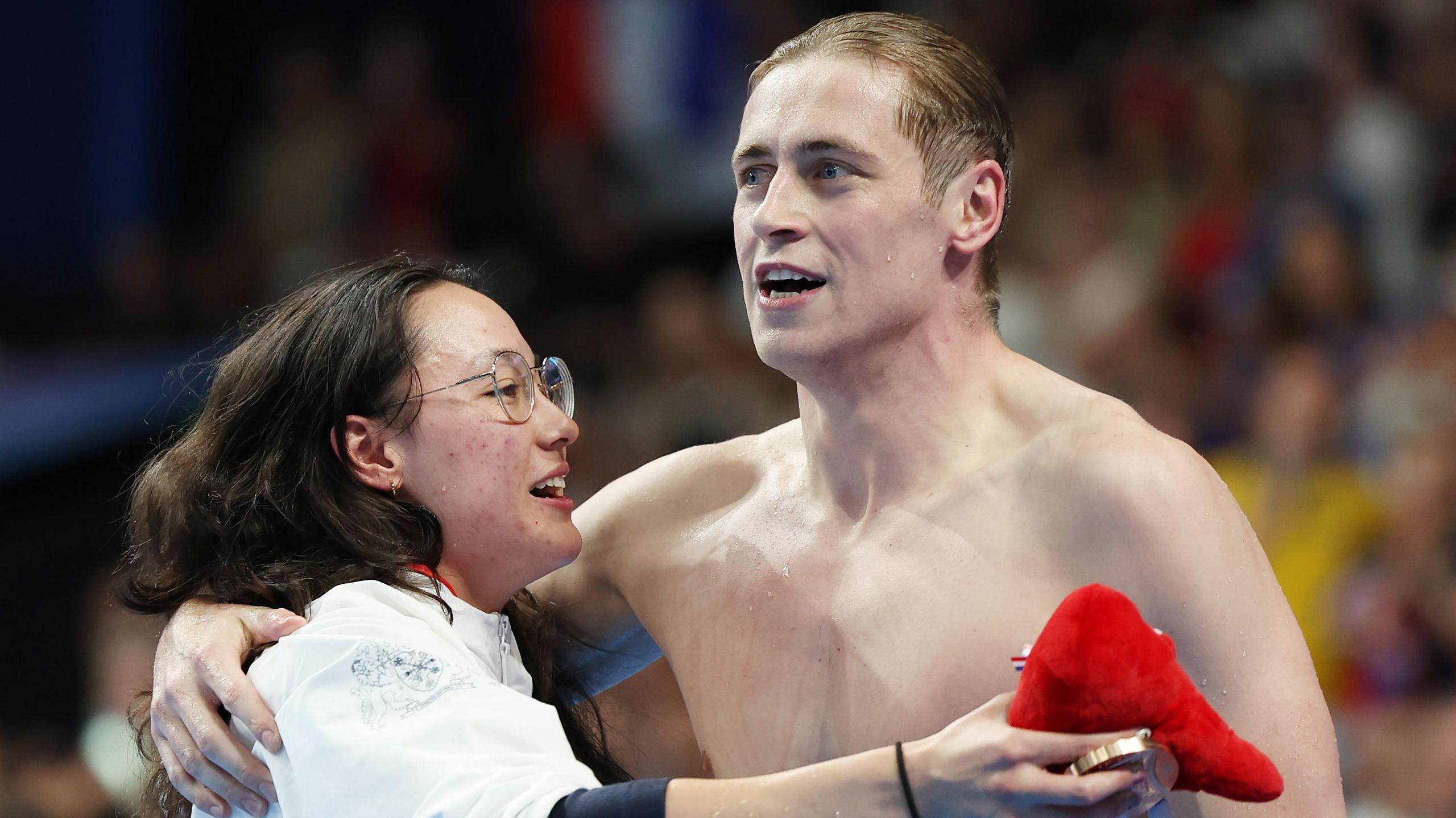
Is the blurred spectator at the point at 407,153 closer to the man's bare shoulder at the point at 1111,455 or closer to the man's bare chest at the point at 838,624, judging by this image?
the man's bare chest at the point at 838,624

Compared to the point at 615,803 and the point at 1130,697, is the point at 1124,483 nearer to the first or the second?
the point at 1130,697

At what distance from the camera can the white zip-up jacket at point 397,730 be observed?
6.29 feet

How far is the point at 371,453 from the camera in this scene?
251 cm

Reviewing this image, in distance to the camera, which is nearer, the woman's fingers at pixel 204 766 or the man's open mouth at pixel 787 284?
the woman's fingers at pixel 204 766

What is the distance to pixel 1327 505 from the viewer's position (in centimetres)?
448

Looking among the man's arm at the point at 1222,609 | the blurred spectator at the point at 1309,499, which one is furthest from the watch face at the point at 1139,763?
the blurred spectator at the point at 1309,499

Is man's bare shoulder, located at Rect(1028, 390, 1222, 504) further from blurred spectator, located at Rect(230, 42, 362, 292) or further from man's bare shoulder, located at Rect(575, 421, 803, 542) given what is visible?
blurred spectator, located at Rect(230, 42, 362, 292)

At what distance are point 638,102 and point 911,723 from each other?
6150 millimetres

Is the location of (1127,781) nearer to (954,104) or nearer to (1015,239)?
(954,104)

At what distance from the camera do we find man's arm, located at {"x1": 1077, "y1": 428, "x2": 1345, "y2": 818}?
198cm

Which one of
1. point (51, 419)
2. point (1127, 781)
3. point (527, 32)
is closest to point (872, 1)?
point (527, 32)

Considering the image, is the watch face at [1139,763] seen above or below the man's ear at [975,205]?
below

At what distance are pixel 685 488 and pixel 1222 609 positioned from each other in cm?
98

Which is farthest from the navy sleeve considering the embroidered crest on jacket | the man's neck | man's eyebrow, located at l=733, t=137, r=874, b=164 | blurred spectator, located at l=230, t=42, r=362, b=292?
blurred spectator, located at l=230, t=42, r=362, b=292
